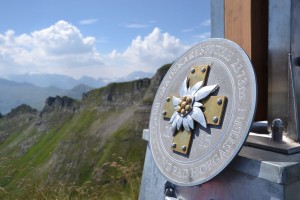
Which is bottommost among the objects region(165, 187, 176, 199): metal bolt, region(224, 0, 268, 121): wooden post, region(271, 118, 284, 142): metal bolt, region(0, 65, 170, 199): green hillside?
region(0, 65, 170, 199): green hillside

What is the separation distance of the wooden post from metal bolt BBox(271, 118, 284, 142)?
0.88 m

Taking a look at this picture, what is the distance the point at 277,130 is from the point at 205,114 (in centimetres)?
85

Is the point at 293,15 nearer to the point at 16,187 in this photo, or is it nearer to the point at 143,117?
the point at 16,187

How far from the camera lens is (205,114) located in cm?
373

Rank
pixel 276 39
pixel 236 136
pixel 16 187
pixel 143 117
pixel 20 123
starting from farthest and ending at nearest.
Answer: pixel 20 123, pixel 143 117, pixel 16 187, pixel 276 39, pixel 236 136

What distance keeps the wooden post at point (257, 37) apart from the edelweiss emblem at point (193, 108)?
0.93 metres

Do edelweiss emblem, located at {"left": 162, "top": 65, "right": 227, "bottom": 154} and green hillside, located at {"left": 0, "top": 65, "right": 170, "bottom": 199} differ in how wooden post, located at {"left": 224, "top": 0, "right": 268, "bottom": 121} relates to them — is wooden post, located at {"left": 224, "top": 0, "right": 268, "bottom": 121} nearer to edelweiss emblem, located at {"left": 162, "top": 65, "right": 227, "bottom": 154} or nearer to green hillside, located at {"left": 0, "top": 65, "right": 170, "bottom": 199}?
edelweiss emblem, located at {"left": 162, "top": 65, "right": 227, "bottom": 154}

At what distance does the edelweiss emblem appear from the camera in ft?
12.1

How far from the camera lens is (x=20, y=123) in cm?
12938

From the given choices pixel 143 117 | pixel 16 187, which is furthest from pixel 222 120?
pixel 143 117

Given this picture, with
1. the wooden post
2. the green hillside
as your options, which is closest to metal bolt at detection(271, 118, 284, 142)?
the wooden post

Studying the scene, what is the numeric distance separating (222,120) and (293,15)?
5.19 feet

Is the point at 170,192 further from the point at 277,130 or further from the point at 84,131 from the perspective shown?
the point at 84,131

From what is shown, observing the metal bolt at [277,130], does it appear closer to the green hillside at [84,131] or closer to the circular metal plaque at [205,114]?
the circular metal plaque at [205,114]
